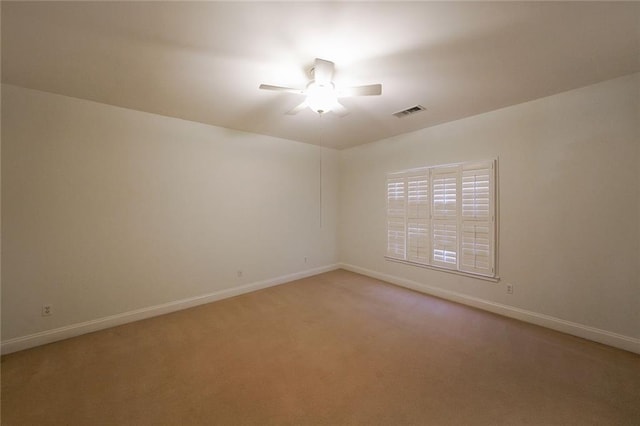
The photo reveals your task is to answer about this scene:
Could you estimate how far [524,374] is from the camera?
2.05 metres

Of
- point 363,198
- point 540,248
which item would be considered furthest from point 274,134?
point 540,248

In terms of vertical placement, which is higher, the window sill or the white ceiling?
the white ceiling

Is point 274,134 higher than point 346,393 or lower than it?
higher

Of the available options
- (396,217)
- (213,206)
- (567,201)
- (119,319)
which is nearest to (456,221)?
(396,217)

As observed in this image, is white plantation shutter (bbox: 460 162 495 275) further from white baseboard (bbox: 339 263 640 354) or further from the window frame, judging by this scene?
white baseboard (bbox: 339 263 640 354)

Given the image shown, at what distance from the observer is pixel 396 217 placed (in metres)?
4.43

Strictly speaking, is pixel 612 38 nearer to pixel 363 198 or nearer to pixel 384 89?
pixel 384 89

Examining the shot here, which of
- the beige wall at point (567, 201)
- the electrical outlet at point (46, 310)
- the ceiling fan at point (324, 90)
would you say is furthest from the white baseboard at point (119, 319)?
the beige wall at point (567, 201)

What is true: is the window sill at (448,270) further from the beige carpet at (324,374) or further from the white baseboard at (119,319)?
the white baseboard at (119,319)

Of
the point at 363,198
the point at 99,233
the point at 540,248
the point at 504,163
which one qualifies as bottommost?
the point at 540,248

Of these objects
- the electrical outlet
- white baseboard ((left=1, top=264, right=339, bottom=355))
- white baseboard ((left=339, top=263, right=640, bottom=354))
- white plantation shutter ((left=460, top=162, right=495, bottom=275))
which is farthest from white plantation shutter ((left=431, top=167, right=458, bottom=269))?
the electrical outlet

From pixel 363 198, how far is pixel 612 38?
3636 millimetres

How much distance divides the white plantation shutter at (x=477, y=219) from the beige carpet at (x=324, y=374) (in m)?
0.71

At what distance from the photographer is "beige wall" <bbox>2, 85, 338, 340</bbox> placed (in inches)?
99.2
